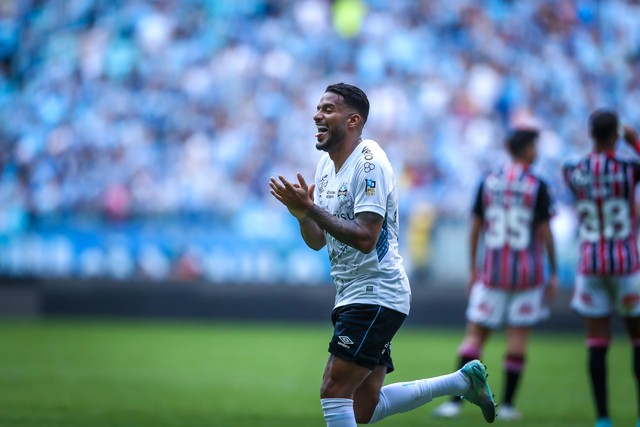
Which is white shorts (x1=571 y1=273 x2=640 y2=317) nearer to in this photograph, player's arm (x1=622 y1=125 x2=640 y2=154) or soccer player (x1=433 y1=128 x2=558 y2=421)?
player's arm (x1=622 y1=125 x2=640 y2=154)

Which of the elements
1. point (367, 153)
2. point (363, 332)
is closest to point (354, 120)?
point (367, 153)

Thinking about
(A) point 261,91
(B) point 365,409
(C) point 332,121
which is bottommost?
(B) point 365,409

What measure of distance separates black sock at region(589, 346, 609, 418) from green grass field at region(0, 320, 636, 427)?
54cm

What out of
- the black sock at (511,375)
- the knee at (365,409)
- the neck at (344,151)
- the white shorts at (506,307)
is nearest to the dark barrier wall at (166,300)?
the white shorts at (506,307)

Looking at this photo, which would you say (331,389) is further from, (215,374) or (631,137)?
(215,374)

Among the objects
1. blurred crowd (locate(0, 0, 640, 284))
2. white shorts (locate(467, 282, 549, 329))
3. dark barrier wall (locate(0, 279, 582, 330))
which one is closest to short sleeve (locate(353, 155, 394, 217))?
white shorts (locate(467, 282, 549, 329))

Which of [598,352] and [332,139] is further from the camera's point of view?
[598,352]

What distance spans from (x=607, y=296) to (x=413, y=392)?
2.59 meters

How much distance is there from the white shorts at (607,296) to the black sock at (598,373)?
293 millimetres

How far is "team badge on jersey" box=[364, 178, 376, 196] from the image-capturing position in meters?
5.77

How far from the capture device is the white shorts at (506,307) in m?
9.45

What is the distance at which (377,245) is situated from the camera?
5973 millimetres

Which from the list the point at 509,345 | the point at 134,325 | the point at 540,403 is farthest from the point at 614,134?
the point at 134,325

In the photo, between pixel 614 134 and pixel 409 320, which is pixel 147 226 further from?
pixel 614 134
